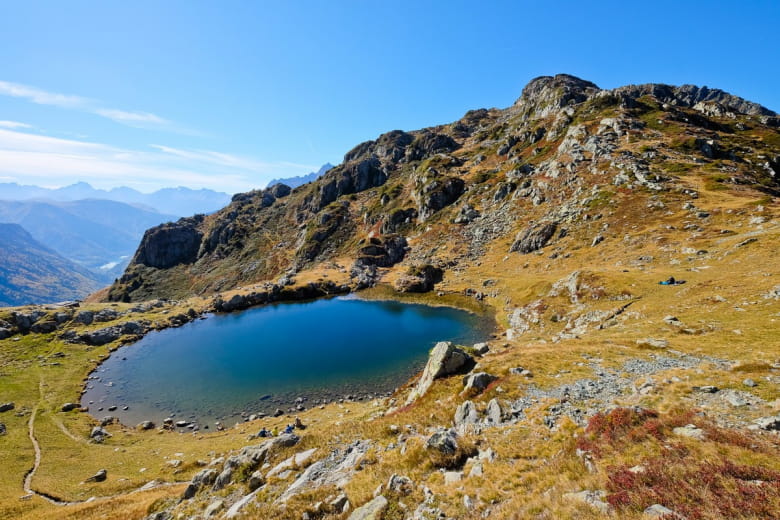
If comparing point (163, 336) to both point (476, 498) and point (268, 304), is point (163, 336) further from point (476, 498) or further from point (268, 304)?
point (476, 498)

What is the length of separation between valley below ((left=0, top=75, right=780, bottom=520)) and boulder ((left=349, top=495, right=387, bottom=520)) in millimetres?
128

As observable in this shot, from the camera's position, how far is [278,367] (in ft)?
189

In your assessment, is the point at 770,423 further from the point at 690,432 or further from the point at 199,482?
the point at 199,482

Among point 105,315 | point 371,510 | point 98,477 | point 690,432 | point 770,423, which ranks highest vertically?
point 770,423

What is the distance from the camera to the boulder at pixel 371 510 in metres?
12.2

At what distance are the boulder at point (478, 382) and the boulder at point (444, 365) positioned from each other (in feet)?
13.2

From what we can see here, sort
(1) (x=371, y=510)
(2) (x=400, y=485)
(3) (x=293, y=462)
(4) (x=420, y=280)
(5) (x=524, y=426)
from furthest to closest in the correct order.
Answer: (4) (x=420, y=280)
(3) (x=293, y=462)
(5) (x=524, y=426)
(2) (x=400, y=485)
(1) (x=371, y=510)

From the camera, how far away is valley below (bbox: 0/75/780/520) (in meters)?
12.5

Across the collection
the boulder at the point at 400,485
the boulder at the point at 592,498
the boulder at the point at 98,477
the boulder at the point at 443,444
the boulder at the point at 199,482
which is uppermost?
the boulder at the point at 592,498

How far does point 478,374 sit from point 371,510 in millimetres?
13662

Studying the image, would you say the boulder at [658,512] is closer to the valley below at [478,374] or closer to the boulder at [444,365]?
the valley below at [478,374]

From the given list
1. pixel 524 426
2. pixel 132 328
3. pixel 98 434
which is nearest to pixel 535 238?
pixel 524 426

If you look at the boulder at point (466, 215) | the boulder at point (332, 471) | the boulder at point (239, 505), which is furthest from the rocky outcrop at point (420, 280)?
the boulder at point (239, 505)

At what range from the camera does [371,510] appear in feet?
41.0
